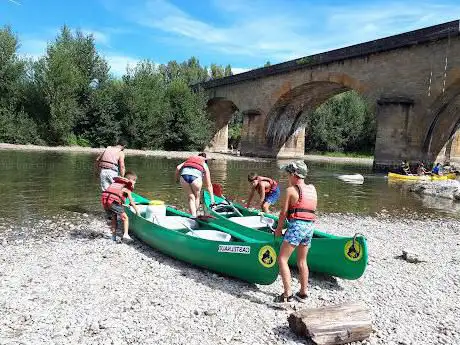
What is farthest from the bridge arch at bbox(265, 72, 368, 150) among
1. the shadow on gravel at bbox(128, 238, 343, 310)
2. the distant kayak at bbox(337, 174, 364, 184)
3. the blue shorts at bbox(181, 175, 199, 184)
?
the shadow on gravel at bbox(128, 238, 343, 310)

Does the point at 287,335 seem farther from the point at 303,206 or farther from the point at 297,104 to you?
the point at 297,104

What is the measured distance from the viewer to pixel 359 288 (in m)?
5.75

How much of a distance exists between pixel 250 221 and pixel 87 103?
31.5 m

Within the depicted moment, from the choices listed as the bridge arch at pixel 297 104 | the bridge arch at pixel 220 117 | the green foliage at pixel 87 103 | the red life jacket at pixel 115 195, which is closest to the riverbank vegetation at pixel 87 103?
the green foliage at pixel 87 103

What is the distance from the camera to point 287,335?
14.1 ft

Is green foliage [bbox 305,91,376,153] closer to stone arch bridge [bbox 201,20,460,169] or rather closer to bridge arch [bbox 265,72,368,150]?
bridge arch [bbox 265,72,368,150]

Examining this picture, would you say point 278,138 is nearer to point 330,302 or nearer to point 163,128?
point 163,128

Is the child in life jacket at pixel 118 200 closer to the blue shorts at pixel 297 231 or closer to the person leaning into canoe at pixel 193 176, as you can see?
the person leaning into canoe at pixel 193 176

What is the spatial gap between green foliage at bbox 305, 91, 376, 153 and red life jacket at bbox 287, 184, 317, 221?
1752 inches

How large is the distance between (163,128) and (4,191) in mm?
25414

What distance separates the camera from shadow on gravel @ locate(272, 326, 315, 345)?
164 inches

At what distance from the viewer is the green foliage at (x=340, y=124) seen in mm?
48875

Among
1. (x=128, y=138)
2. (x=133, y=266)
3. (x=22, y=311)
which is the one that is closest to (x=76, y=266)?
(x=133, y=266)

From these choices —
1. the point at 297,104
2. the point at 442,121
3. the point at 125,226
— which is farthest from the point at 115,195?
the point at 297,104
